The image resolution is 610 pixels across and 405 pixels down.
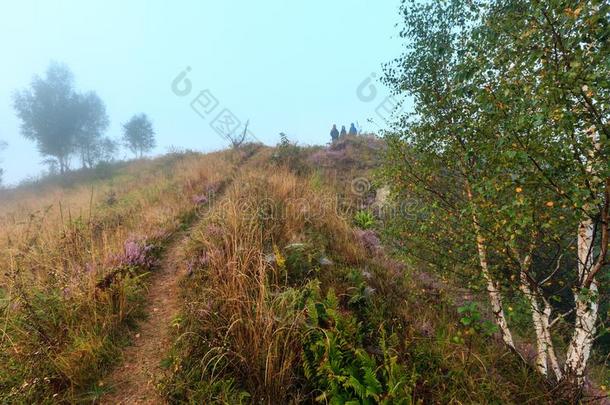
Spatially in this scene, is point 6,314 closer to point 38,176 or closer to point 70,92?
point 38,176

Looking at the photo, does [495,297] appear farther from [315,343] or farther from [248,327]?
[248,327]

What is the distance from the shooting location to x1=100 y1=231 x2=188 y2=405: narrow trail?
260 centimetres

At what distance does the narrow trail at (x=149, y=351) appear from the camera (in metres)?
2.60

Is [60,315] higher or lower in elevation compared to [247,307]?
higher

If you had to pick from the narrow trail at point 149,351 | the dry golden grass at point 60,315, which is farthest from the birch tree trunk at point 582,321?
the dry golden grass at point 60,315

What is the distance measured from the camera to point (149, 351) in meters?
3.13

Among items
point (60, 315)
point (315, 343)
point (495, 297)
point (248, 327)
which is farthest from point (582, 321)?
point (60, 315)

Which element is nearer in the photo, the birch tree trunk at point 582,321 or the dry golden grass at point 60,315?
the dry golden grass at point 60,315

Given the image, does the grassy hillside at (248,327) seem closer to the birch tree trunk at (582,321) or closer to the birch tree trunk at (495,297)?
the birch tree trunk at (495,297)

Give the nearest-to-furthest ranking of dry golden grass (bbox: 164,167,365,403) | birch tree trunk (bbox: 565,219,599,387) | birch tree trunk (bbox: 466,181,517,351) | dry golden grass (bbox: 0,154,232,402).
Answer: dry golden grass (bbox: 0,154,232,402) < dry golden grass (bbox: 164,167,365,403) < birch tree trunk (bbox: 565,219,599,387) < birch tree trunk (bbox: 466,181,517,351)

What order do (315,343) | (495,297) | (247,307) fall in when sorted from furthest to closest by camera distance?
(495,297), (247,307), (315,343)

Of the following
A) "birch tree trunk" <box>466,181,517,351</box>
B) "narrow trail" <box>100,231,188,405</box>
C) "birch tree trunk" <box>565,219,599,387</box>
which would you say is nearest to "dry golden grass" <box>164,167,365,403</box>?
"narrow trail" <box>100,231,188,405</box>

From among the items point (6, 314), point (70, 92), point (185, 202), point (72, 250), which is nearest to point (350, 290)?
point (6, 314)

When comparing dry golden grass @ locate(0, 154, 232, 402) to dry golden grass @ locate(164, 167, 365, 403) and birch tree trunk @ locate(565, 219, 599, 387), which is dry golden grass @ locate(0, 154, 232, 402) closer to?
dry golden grass @ locate(164, 167, 365, 403)
